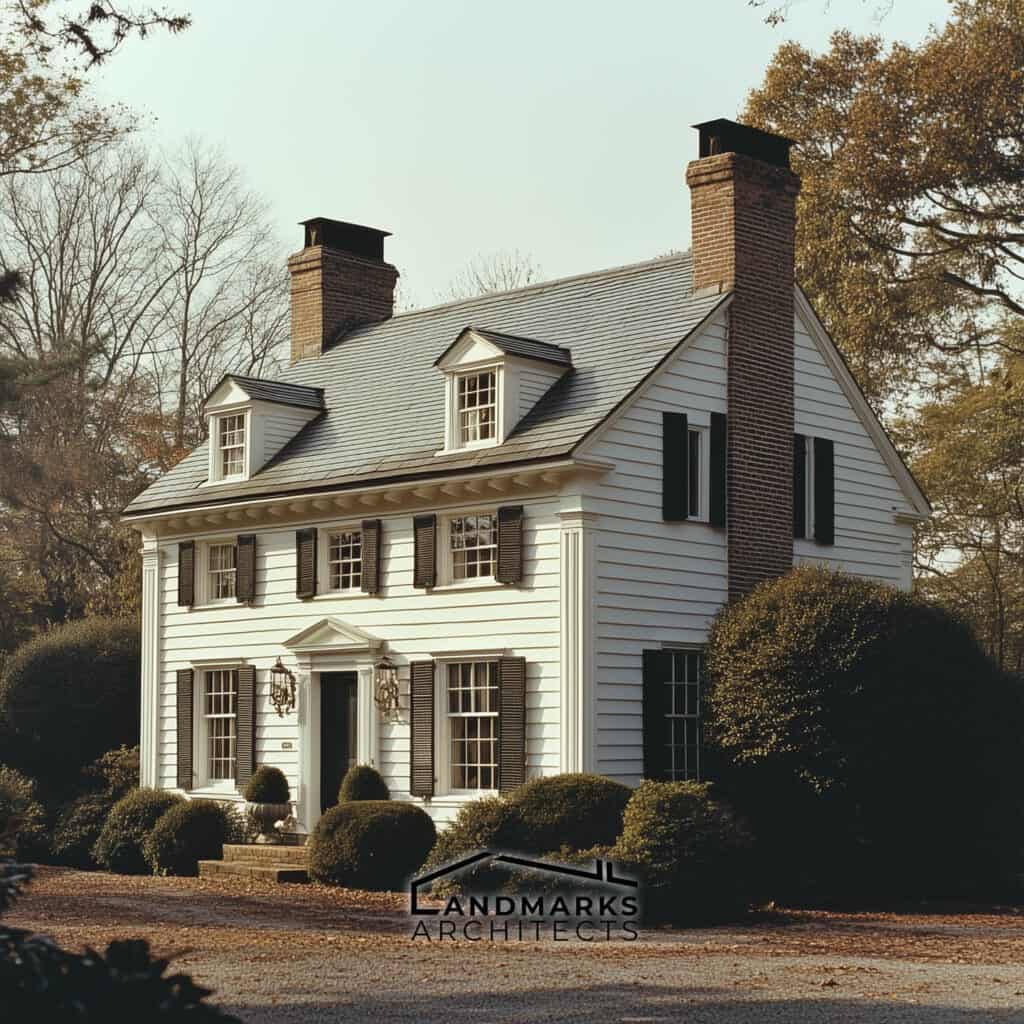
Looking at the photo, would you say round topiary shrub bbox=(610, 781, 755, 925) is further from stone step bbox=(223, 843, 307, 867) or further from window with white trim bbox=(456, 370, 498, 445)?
window with white trim bbox=(456, 370, 498, 445)

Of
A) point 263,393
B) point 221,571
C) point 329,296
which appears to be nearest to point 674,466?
point 263,393

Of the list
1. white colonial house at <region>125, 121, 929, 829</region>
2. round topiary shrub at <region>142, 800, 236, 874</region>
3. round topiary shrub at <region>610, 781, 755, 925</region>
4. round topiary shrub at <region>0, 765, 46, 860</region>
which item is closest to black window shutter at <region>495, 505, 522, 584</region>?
white colonial house at <region>125, 121, 929, 829</region>

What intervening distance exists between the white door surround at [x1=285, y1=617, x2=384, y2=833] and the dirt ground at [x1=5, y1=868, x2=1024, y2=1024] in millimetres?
3786

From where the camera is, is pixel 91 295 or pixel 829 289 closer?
pixel 829 289

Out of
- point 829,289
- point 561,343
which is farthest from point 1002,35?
point 561,343

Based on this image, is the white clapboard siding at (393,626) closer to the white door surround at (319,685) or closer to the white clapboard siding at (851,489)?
the white door surround at (319,685)

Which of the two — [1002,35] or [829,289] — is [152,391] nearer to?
[829,289]

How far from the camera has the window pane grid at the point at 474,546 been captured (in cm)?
2248

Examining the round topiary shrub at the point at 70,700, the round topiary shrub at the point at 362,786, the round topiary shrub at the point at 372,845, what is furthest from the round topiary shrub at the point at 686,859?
the round topiary shrub at the point at 70,700

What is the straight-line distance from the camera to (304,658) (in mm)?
24812

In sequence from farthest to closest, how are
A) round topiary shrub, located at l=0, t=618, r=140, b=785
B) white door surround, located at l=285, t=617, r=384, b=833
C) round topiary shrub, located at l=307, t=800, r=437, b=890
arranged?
round topiary shrub, located at l=0, t=618, r=140, b=785
white door surround, located at l=285, t=617, r=384, b=833
round topiary shrub, located at l=307, t=800, r=437, b=890

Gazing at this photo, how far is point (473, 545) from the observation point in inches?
896

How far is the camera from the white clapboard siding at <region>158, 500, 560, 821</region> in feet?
70.5

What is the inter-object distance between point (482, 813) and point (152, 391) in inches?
934
